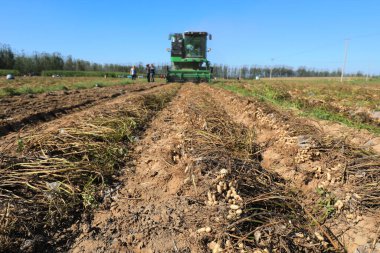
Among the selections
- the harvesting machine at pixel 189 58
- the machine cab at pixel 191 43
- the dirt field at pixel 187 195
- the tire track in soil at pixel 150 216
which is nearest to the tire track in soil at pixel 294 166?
the dirt field at pixel 187 195

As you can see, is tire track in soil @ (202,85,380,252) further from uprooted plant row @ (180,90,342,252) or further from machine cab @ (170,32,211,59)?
machine cab @ (170,32,211,59)

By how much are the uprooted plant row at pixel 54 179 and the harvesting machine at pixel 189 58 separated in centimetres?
1783

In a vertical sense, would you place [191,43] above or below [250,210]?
above

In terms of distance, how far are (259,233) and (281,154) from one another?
7.45ft

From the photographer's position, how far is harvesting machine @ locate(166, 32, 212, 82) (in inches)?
869

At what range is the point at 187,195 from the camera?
8.66 ft

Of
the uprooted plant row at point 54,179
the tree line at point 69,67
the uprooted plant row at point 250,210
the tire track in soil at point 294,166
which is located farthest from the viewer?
the tree line at point 69,67

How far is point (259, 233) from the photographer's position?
2070 mm

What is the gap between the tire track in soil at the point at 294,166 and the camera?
7.48ft

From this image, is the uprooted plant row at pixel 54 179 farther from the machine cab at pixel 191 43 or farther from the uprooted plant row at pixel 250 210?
the machine cab at pixel 191 43

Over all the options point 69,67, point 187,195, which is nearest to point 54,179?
point 187,195

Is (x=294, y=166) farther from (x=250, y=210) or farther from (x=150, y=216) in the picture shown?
(x=150, y=216)

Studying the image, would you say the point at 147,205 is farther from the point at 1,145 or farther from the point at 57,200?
the point at 1,145

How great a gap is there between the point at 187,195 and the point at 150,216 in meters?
0.42
